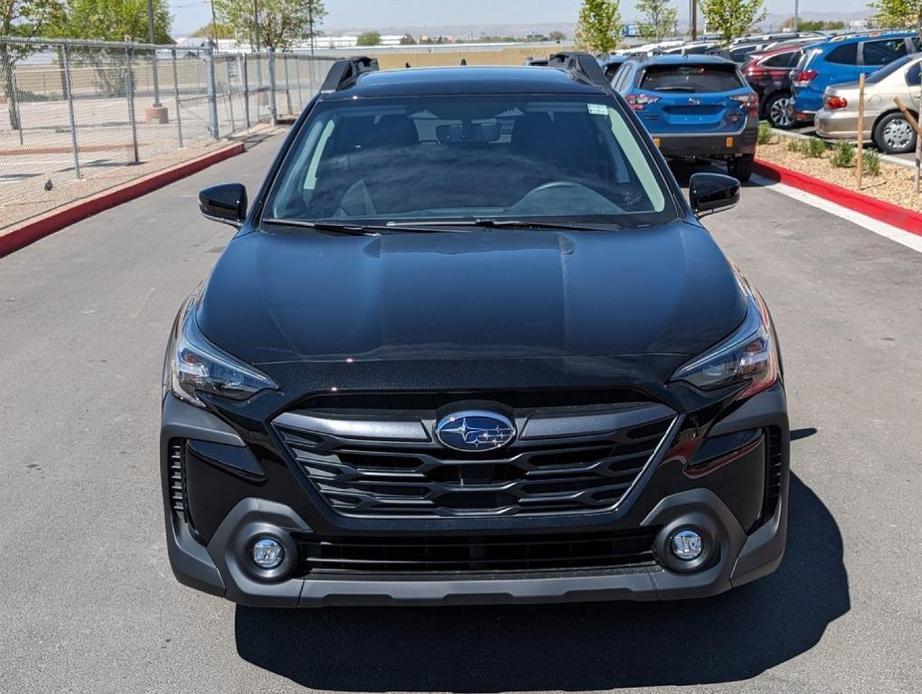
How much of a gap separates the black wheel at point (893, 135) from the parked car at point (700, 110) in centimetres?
261

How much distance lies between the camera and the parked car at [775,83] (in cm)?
2464

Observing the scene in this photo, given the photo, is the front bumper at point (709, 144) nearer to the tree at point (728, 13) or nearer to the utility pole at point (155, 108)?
the utility pole at point (155, 108)

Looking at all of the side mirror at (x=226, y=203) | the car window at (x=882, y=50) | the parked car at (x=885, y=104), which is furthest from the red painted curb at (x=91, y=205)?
the car window at (x=882, y=50)

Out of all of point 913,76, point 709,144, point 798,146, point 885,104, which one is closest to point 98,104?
point 709,144

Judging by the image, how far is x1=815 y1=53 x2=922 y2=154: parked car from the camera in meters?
17.6

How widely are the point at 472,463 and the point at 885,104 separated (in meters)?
16.3

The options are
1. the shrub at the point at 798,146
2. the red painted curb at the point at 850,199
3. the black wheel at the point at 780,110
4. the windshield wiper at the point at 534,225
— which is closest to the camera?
the windshield wiper at the point at 534,225

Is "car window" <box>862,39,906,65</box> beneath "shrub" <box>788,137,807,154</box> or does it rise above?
above

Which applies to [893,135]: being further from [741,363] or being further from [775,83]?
[741,363]

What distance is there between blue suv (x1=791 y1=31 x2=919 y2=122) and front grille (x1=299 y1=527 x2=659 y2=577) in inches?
774

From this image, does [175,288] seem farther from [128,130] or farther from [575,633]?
[128,130]

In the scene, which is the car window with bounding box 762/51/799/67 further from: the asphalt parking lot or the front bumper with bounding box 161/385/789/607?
the front bumper with bounding box 161/385/789/607

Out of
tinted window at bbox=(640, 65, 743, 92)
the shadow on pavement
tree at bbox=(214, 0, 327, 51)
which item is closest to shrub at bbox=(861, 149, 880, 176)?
tinted window at bbox=(640, 65, 743, 92)

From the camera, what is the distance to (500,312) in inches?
136
